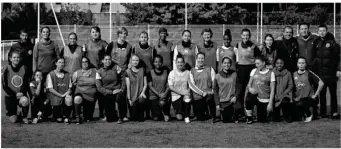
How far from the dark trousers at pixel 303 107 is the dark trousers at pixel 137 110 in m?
2.39

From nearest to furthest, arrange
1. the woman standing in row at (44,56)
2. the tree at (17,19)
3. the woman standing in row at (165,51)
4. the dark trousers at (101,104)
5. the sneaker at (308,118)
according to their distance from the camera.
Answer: the sneaker at (308,118), the dark trousers at (101,104), the woman standing in row at (44,56), the woman standing in row at (165,51), the tree at (17,19)

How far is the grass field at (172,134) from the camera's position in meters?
5.96

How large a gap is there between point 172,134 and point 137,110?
1.37 metres

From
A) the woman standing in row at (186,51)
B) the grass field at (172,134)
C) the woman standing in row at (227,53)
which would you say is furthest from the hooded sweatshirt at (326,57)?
the woman standing in row at (186,51)

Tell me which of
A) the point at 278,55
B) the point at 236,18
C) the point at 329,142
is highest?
the point at 236,18

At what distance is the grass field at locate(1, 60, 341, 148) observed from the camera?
5.96 m

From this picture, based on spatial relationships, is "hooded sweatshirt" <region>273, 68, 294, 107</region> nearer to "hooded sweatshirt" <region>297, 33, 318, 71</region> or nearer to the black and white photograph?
the black and white photograph

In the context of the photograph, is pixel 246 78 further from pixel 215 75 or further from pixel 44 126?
pixel 44 126

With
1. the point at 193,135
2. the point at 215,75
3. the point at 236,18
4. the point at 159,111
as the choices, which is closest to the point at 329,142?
the point at 193,135

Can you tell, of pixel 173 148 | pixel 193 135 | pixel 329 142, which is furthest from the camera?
pixel 193 135

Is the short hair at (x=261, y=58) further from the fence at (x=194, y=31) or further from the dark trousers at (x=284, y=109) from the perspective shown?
the fence at (x=194, y=31)

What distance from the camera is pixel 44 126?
7348 millimetres

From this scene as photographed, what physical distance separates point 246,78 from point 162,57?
142 centimetres

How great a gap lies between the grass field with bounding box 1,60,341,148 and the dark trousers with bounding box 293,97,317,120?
0.26 metres
